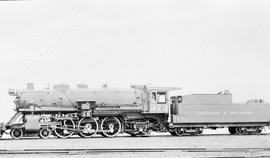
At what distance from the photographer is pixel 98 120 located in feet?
71.6

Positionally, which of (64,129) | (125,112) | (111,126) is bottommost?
(64,129)

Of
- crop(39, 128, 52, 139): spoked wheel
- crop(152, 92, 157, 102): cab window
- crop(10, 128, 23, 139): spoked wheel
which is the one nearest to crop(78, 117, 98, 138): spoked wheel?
crop(39, 128, 52, 139): spoked wheel

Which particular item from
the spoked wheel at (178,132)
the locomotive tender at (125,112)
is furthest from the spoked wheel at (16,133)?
the spoked wheel at (178,132)

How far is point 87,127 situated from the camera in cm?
2148

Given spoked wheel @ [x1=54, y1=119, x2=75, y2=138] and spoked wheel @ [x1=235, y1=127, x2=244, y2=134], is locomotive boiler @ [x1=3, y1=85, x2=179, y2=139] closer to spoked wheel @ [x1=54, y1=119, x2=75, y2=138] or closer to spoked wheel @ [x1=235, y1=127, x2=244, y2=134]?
spoked wheel @ [x1=54, y1=119, x2=75, y2=138]

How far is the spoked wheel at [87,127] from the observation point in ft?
70.2

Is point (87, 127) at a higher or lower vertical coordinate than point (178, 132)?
higher

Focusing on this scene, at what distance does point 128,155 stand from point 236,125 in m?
10.7

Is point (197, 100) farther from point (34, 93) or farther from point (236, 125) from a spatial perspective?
point (34, 93)

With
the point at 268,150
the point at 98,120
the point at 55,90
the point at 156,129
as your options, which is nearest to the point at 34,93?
the point at 55,90

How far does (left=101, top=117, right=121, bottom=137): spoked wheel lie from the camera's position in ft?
71.2

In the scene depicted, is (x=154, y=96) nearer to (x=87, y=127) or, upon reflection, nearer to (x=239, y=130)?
(x=87, y=127)

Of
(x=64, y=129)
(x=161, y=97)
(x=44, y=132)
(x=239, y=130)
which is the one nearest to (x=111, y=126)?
(x=64, y=129)

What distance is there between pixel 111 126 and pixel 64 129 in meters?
2.20
